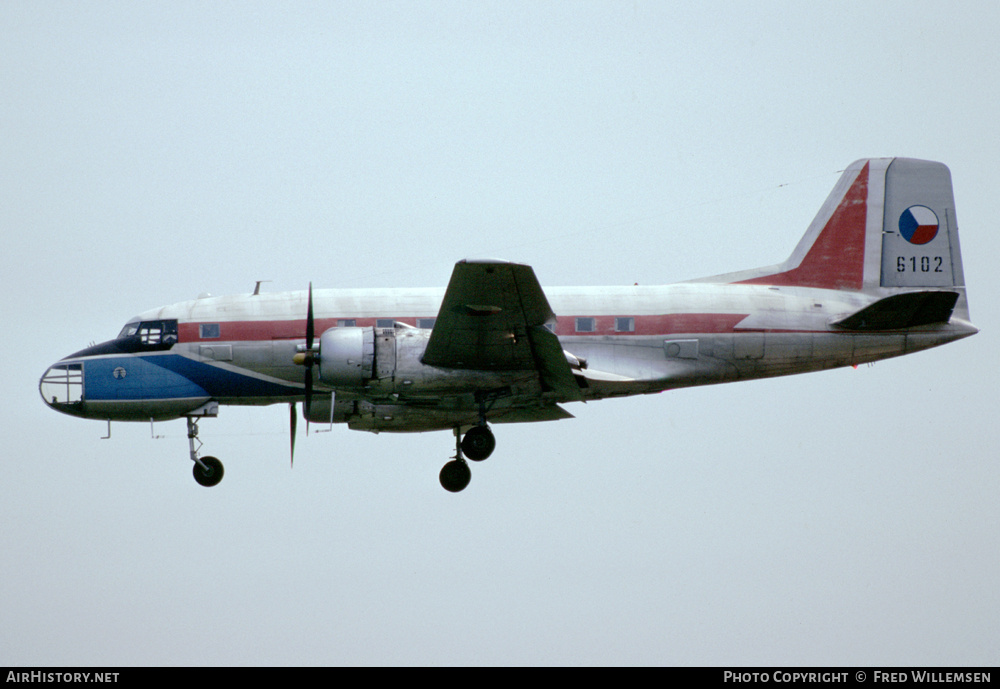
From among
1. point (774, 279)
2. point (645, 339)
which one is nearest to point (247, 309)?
point (645, 339)

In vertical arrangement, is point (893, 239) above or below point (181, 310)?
above

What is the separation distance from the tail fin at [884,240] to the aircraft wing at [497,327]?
18.9 feet

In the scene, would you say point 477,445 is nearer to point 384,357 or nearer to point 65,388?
point 384,357

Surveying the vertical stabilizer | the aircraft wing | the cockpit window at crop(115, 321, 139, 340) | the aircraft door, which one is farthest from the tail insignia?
the cockpit window at crop(115, 321, 139, 340)

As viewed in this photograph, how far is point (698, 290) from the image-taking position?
2586 centimetres

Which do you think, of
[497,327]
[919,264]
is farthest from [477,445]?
[919,264]

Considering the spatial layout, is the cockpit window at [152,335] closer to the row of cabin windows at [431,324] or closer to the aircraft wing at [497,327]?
the row of cabin windows at [431,324]

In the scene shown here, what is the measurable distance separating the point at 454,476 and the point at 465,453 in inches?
81.3

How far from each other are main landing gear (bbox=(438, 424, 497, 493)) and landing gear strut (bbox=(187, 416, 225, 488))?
4.87 metres

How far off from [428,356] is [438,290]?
3220mm

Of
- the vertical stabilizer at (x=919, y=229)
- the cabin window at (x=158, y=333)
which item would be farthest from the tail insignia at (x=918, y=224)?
the cabin window at (x=158, y=333)
